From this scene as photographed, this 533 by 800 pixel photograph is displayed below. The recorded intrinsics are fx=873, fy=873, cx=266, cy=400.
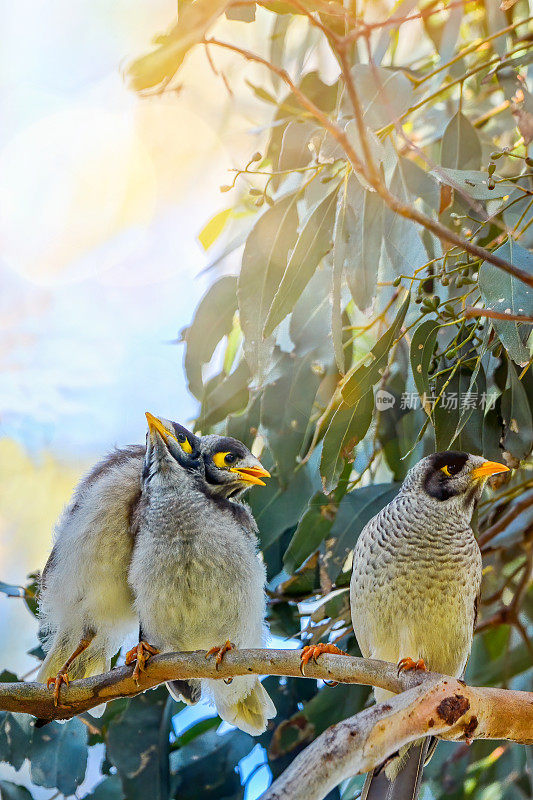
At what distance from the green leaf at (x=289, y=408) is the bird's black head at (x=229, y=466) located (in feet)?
0.47

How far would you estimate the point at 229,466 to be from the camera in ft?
3.19

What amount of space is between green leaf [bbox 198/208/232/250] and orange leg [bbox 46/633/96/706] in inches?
21.6

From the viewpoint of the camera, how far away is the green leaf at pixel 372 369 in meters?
0.99

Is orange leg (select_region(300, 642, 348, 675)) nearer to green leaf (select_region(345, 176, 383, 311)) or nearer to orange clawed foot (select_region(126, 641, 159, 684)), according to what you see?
orange clawed foot (select_region(126, 641, 159, 684))

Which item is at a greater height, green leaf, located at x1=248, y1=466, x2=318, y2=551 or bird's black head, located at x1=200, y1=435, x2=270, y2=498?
bird's black head, located at x1=200, y1=435, x2=270, y2=498

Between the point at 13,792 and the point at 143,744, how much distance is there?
0.60 ft

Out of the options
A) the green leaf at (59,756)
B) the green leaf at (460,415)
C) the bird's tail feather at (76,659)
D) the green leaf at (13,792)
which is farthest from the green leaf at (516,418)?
the green leaf at (13,792)

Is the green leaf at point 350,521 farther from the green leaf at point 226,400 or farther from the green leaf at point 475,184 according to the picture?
the green leaf at point 475,184

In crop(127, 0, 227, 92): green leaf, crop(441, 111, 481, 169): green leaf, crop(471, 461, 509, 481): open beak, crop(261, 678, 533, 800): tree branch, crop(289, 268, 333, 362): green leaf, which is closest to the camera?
crop(261, 678, 533, 800): tree branch

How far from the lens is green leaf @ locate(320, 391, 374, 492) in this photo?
3.26 ft

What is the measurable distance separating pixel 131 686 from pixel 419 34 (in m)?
1.10

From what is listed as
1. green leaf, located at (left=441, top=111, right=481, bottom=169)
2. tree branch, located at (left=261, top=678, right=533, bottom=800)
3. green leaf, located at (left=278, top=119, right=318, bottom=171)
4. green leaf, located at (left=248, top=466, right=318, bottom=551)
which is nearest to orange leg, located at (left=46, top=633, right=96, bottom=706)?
green leaf, located at (left=248, top=466, right=318, bottom=551)

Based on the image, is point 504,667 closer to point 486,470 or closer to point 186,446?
point 486,470

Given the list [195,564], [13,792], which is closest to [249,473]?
[195,564]
